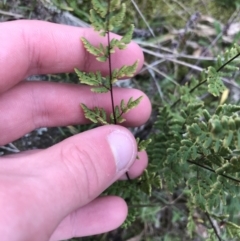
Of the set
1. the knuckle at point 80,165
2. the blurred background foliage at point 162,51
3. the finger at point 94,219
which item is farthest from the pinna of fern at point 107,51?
the blurred background foliage at point 162,51

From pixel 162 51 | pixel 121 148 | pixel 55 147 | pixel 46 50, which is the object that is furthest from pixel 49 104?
pixel 162 51

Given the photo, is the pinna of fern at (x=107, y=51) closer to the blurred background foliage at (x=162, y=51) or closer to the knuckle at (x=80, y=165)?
the knuckle at (x=80, y=165)

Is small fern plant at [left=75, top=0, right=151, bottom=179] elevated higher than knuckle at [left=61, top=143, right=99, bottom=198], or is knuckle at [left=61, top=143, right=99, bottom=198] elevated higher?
small fern plant at [left=75, top=0, right=151, bottom=179]

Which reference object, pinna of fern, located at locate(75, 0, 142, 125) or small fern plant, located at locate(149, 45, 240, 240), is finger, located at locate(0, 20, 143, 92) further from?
small fern plant, located at locate(149, 45, 240, 240)

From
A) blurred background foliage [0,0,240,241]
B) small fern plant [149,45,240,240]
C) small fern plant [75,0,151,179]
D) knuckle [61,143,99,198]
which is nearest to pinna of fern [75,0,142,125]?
small fern plant [75,0,151,179]

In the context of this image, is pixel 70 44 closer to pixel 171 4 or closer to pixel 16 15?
pixel 16 15
